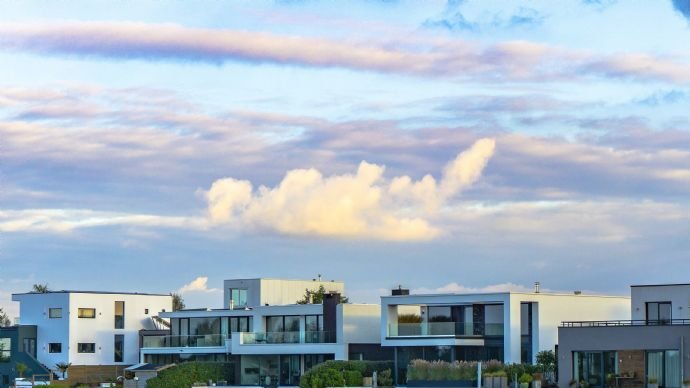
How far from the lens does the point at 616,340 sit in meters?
44.7

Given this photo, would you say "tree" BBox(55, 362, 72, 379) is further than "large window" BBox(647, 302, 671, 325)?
Yes

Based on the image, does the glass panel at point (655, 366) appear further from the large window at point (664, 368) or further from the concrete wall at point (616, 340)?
the concrete wall at point (616, 340)

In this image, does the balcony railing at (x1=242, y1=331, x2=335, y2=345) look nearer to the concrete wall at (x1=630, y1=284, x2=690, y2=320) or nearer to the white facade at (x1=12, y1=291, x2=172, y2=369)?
the white facade at (x1=12, y1=291, x2=172, y2=369)

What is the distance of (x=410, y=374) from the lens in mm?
50781

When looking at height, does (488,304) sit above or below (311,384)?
above

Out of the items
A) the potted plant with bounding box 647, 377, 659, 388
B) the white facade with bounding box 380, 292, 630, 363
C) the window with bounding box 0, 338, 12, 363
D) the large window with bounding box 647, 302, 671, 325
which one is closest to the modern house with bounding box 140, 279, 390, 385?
the white facade with bounding box 380, 292, 630, 363

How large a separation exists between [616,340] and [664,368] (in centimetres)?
207

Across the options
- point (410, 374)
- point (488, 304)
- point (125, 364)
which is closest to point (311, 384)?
point (410, 374)

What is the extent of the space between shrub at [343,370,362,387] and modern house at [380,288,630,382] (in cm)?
212

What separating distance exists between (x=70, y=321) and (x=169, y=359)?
7.83m

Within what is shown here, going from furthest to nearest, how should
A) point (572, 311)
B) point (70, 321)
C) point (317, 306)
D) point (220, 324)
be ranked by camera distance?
point (70, 321) < point (220, 324) < point (317, 306) < point (572, 311)

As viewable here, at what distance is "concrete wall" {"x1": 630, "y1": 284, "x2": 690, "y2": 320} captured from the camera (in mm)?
47531

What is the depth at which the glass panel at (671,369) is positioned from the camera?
1697 inches

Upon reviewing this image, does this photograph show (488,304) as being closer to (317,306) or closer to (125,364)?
(317,306)
